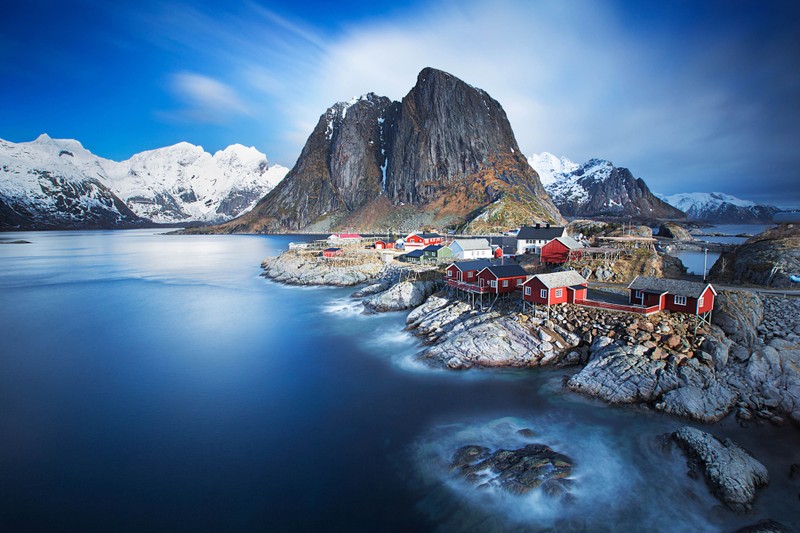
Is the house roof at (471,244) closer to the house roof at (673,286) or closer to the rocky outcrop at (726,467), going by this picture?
the house roof at (673,286)

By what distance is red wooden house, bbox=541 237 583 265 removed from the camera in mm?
45438

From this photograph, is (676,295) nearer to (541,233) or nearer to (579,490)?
(579,490)

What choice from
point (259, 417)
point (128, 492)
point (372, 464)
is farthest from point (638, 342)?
point (128, 492)

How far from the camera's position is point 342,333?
38.7m

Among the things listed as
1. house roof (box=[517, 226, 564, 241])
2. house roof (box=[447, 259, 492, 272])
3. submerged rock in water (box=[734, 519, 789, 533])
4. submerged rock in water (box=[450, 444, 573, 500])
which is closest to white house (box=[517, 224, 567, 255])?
house roof (box=[517, 226, 564, 241])

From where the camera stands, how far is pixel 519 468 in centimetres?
1669

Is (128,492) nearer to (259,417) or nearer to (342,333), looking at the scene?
(259,417)

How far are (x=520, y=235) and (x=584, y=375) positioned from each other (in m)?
44.2

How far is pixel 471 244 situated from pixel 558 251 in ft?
63.5

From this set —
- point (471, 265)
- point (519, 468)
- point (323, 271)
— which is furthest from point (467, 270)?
point (323, 271)

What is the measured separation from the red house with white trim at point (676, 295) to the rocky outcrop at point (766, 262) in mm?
10633

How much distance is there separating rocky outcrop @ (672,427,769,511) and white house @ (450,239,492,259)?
46.1 meters

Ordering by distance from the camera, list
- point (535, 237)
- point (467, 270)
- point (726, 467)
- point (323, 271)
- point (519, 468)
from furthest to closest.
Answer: point (323, 271), point (535, 237), point (467, 270), point (519, 468), point (726, 467)

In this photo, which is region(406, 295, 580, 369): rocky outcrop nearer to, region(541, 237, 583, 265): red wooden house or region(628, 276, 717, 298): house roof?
region(628, 276, 717, 298): house roof
